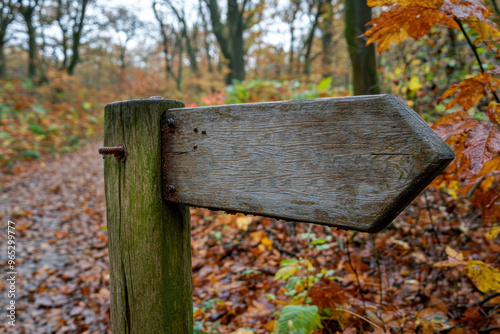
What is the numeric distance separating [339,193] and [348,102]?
0.21 meters

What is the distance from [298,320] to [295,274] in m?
0.84

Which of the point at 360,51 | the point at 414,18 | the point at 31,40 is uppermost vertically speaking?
the point at 31,40

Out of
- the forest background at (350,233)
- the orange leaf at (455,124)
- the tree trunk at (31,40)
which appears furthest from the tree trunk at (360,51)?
the tree trunk at (31,40)

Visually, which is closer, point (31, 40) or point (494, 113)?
point (494, 113)

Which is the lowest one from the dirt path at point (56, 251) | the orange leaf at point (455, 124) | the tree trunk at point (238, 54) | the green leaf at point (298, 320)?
Answer: the dirt path at point (56, 251)

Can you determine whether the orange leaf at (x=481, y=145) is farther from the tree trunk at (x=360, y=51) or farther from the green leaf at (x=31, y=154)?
the green leaf at (x=31, y=154)

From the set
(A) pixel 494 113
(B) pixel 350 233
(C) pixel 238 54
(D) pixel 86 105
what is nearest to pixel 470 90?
(A) pixel 494 113

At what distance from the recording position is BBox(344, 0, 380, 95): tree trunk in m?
2.87

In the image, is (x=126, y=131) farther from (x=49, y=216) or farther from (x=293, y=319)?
(x=49, y=216)

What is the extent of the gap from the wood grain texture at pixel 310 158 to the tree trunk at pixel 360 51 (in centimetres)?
249

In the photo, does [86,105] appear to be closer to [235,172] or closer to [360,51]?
[360,51]

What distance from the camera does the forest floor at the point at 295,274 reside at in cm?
161

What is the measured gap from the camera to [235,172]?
786 millimetres

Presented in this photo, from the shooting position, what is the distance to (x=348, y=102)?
628 mm
